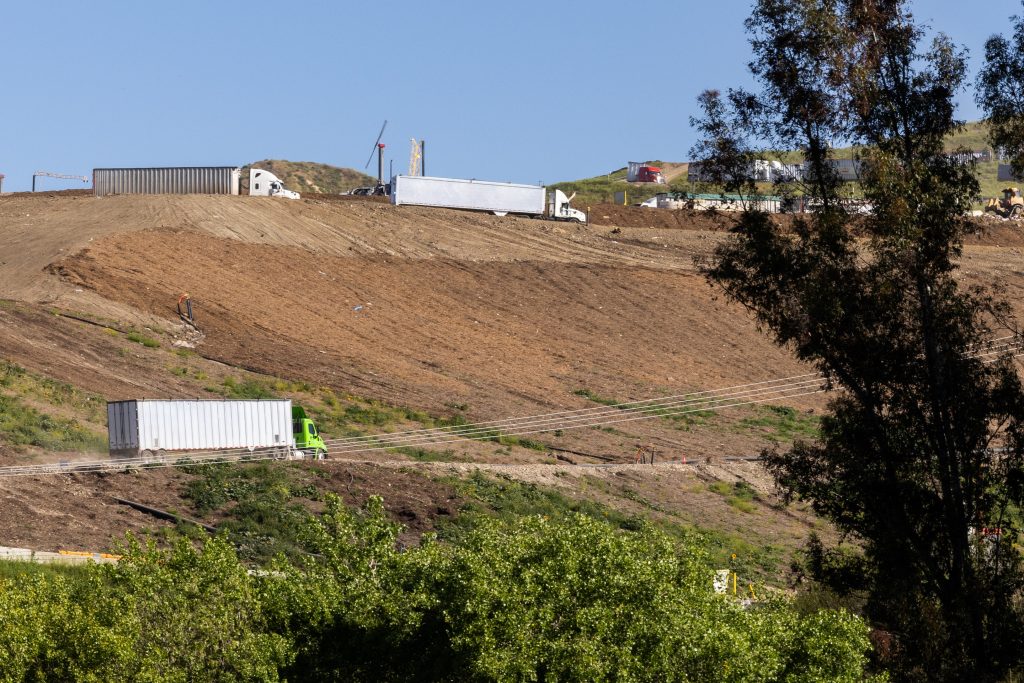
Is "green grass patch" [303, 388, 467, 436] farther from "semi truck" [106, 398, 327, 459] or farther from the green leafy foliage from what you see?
the green leafy foliage

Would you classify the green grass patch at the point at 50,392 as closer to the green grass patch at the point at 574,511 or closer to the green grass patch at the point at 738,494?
the green grass patch at the point at 574,511

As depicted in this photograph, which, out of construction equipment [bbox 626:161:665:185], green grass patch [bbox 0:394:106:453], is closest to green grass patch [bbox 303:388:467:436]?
green grass patch [bbox 0:394:106:453]

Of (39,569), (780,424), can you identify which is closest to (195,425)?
(39,569)

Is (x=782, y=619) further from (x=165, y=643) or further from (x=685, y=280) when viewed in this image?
(x=685, y=280)

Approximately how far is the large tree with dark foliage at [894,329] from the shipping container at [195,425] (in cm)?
1851

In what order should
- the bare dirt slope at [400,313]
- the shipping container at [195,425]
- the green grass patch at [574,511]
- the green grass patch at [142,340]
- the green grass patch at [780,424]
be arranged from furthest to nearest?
A: the green grass patch at [780,424] → the green grass patch at [142,340] → the bare dirt slope at [400,313] → the green grass patch at [574,511] → the shipping container at [195,425]

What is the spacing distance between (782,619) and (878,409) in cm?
568

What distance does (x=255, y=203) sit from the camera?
7362 centimetres

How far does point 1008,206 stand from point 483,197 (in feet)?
138

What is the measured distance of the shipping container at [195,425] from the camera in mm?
37438

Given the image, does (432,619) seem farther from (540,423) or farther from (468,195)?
(468,195)

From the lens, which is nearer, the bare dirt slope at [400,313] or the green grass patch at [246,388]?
the green grass patch at [246,388]

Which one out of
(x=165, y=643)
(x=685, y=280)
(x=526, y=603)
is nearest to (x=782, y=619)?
(x=526, y=603)

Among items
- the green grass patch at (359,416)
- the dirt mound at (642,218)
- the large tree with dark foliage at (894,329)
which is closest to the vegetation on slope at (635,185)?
the dirt mound at (642,218)
